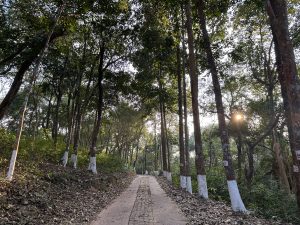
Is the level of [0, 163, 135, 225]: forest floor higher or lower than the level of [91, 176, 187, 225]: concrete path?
higher

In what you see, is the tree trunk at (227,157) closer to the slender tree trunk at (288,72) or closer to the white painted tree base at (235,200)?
the white painted tree base at (235,200)

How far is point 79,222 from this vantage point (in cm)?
809

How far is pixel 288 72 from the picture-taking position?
20.1 ft

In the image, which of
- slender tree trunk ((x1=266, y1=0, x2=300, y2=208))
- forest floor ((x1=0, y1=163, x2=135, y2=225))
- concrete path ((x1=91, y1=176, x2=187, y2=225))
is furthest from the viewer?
concrete path ((x1=91, y1=176, x2=187, y2=225))

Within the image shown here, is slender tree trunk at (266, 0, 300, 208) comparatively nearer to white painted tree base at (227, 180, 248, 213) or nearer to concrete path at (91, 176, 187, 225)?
white painted tree base at (227, 180, 248, 213)

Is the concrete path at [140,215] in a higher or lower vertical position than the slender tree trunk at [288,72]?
lower

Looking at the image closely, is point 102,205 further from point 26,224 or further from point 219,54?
point 219,54

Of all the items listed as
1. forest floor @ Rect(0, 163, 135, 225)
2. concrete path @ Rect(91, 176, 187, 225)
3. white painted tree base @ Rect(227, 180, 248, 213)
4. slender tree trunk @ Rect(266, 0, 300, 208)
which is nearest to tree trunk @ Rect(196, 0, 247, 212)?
white painted tree base @ Rect(227, 180, 248, 213)

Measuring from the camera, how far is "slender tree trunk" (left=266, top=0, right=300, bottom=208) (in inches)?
229

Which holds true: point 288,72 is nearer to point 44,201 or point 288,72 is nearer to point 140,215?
point 140,215

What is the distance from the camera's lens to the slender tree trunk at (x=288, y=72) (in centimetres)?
580

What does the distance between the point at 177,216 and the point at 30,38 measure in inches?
512

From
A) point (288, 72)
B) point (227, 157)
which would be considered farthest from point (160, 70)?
point (288, 72)

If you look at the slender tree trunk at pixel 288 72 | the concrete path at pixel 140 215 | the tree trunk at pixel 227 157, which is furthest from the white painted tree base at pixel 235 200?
the slender tree trunk at pixel 288 72
